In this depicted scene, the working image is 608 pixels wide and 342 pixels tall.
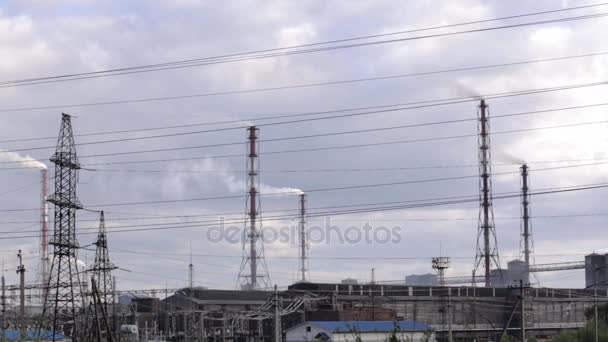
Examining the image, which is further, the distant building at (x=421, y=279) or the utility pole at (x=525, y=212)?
the distant building at (x=421, y=279)

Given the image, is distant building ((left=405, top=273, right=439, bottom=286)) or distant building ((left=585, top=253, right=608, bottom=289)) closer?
distant building ((left=585, top=253, right=608, bottom=289))

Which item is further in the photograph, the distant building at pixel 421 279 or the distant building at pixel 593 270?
the distant building at pixel 421 279

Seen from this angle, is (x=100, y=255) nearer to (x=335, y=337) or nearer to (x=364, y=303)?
(x=335, y=337)

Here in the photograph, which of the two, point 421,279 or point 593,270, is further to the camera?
point 421,279

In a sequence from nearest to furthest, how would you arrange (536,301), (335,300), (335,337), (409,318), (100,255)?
(100,255), (335,337), (335,300), (409,318), (536,301)

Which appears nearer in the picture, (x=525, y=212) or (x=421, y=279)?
(x=525, y=212)

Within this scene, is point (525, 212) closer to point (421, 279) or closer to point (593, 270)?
point (593, 270)

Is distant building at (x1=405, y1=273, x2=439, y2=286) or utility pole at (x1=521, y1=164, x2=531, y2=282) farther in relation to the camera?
distant building at (x1=405, y1=273, x2=439, y2=286)

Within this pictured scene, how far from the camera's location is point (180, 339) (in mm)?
80000

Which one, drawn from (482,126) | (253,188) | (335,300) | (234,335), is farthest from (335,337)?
(482,126)

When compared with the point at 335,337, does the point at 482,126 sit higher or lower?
higher

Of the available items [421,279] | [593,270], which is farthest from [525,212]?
[421,279]

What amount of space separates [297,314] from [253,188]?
45.2 ft

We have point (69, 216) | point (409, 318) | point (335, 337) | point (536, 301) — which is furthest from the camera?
point (536, 301)
